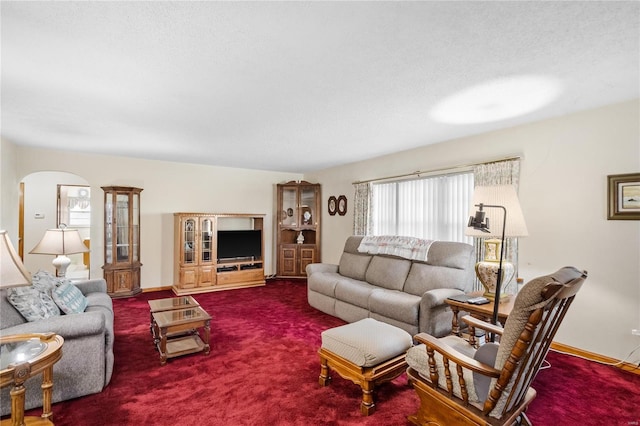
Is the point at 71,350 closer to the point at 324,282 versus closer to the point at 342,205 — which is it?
the point at 324,282

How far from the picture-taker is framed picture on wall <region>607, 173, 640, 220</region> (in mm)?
2801

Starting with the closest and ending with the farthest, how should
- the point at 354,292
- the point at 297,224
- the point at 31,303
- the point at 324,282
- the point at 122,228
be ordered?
the point at 31,303, the point at 354,292, the point at 324,282, the point at 122,228, the point at 297,224

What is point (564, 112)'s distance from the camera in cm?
317

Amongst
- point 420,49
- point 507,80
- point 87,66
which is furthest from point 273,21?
point 507,80

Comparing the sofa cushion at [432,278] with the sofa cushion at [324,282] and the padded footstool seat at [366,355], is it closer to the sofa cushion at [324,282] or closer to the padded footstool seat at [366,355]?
the sofa cushion at [324,282]

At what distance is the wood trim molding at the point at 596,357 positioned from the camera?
2.81 m

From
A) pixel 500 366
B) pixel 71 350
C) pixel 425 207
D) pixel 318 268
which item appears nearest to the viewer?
pixel 500 366

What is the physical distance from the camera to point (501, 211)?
2668 millimetres

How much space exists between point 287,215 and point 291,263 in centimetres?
108

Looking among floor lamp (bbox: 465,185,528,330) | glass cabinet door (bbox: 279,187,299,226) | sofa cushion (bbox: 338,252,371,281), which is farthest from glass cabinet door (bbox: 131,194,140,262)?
floor lamp (bbox: 465,185,528,330)

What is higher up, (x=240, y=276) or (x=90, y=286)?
(x=90, y=286)

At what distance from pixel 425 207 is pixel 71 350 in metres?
4.39

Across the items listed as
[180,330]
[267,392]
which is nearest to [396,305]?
[267,392]

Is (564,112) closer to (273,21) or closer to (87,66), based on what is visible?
(273,21)
